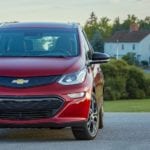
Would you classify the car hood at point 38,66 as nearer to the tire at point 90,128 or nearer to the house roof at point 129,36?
the tire at point 90,128

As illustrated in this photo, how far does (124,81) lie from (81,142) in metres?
34.7

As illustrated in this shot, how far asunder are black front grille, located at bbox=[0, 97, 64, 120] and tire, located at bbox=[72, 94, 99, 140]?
0.53m

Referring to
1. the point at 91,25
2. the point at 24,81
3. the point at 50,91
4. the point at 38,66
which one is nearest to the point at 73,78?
the point at 50,91

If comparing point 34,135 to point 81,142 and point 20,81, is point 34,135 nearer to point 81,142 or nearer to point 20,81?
point 81,142

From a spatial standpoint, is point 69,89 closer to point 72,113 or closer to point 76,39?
point 72,113

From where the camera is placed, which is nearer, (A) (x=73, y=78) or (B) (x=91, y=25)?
(A) (x=73, y=78)

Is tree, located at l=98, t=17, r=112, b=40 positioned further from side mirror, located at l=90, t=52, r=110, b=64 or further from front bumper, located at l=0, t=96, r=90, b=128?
front bumper, located at l=0, t=96, r=90, b=128

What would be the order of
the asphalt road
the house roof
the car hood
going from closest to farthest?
Result: the asphalt road, the car hood, the house roof

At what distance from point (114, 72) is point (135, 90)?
5.73ft

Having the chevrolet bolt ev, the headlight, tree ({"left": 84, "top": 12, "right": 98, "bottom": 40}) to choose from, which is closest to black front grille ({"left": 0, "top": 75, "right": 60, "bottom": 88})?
the chevrolet bolt ev

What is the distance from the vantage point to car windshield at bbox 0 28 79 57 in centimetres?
1173

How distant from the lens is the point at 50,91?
10625 millimetres

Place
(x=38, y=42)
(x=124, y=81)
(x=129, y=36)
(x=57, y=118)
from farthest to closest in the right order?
(x=129, y=36) < (x=124, y=81) < (x=38, y=42) < (x=57, y=118)

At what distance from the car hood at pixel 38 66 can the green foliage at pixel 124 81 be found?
33.2m
